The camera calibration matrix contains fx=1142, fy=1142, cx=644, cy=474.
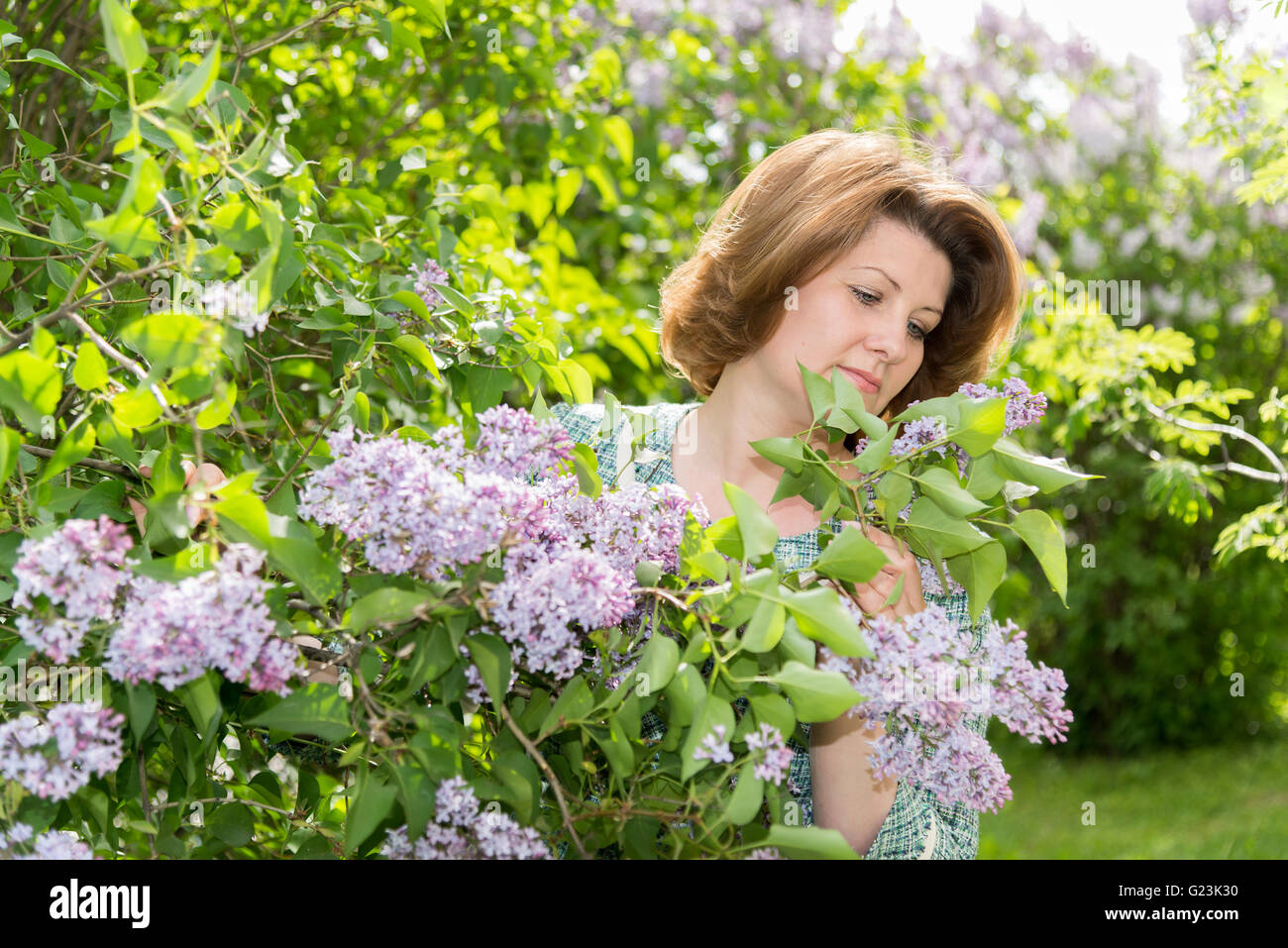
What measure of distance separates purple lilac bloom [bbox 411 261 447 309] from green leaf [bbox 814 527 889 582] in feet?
1.82

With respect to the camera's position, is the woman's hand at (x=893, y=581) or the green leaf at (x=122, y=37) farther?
the woman's hand at (x=893, y=581)

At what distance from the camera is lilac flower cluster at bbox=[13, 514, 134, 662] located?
81cm

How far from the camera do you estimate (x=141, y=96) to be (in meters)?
1.37

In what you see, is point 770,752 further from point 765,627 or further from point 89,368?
point 89,368

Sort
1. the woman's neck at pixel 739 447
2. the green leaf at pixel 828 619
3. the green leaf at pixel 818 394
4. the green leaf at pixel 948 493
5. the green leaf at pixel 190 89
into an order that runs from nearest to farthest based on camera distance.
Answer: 1. the green leaf at pixel 190 89
2. the green leaf at pixel 828 619
3. the green leaf at pixel 948 493
4. the green leaf at pixel 818 394
5. the woman's neck at pixel 739 447

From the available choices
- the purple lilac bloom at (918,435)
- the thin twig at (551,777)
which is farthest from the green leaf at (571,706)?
the purple lilac bloom at (918,435)

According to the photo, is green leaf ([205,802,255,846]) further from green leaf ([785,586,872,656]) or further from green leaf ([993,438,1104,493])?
green leaf ([993,438,1104,493])

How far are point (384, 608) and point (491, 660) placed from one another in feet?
0.30

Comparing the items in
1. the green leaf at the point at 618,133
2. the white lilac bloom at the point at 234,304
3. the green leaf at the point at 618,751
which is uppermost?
the green leaf at the point at 618,133

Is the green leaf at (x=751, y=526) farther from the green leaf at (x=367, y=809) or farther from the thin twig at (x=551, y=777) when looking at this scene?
the green leaf at (x=367, y=809)

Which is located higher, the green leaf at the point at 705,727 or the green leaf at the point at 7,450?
the green leaf at the point at 7,450

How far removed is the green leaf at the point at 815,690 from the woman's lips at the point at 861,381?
0.77 metres

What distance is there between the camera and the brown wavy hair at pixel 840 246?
1.73 meters
